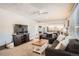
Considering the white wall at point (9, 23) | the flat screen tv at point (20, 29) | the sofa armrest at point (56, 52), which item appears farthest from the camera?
the flat screen tv at point (20, 29)

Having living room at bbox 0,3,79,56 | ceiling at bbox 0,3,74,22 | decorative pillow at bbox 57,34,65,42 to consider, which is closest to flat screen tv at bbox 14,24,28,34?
living room at bbox 0,3,79,56

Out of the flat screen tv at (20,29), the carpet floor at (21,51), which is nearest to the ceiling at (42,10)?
the flat screen tv at (20,29)

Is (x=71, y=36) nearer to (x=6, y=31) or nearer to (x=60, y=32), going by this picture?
(x=60, y=32)

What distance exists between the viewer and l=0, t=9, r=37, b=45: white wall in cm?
184

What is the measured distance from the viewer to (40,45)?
195 cm

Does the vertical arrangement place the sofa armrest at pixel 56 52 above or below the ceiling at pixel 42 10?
below

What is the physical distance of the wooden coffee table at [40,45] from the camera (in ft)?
6.33

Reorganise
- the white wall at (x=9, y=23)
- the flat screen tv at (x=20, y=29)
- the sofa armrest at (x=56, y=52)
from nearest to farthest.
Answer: the sofa armrest at (x=56, y=52) < the white wall at (x=9, y=23) < the flat screen tv at (x=20, y=29)

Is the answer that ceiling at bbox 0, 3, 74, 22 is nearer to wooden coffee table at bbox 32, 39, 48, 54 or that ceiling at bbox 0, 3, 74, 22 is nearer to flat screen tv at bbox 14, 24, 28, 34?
flat screen tv at bbox 14, 24, 28, 34

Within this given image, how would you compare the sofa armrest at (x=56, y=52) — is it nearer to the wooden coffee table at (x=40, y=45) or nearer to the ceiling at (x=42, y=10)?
the wooden coffee table at (x=40, y=45)

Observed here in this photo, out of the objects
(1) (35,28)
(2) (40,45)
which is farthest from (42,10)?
(2) (40,45)

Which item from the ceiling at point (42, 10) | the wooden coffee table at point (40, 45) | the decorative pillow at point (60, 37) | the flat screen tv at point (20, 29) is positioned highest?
the ceiling at point (42, 10)

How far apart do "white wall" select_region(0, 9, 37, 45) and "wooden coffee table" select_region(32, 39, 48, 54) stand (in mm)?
149

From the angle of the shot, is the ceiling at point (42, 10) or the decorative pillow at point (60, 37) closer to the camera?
the ceiling at point (42, 10)
